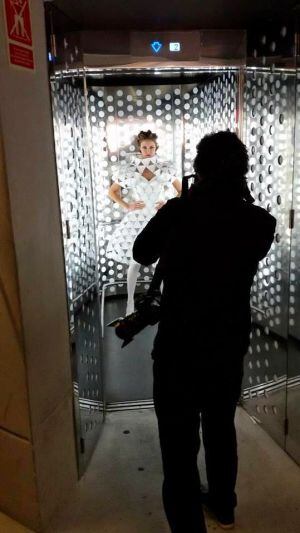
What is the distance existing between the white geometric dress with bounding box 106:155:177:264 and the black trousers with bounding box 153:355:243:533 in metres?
1.84

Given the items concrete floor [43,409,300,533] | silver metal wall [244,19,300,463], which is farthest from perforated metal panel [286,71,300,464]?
concrete floor [43,409,300,533]

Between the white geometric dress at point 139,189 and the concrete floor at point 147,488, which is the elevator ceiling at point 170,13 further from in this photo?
the concrete floor at point 147,488

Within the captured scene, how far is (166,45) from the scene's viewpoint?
244cm

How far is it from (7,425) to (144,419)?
116 centimetres

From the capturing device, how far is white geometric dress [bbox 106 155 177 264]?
3389 millimetres

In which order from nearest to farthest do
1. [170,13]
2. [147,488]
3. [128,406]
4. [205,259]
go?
[205,259] < [170,13] < [147,488] < [128,406]

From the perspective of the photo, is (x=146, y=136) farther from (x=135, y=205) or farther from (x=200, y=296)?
(x=200, y=296)

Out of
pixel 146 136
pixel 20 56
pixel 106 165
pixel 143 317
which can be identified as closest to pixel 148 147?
pixel 146 136

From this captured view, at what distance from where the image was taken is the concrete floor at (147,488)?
2.09 m

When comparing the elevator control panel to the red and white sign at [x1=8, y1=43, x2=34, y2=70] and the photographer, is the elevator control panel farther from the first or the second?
the photographer

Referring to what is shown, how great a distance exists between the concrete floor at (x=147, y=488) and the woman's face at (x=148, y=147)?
1.77 meters

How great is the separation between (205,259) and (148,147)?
1912 mm

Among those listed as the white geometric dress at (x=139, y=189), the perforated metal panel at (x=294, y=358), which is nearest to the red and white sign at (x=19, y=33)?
the perforated metal panel at (x=294, y=358)

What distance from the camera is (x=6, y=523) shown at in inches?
82.0
